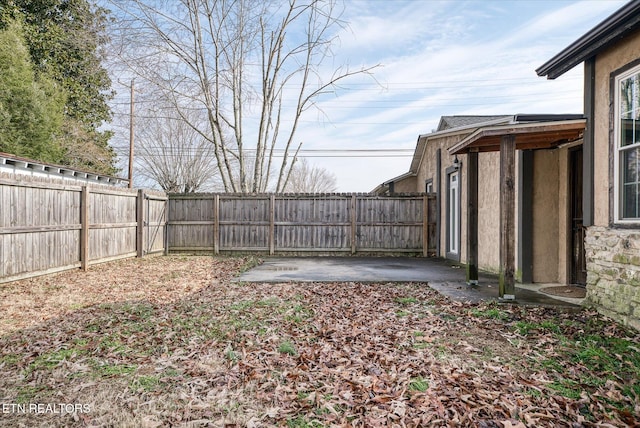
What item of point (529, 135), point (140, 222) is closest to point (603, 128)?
point (529, 135)

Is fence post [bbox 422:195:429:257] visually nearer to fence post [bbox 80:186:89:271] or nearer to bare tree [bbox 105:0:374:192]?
bare tree [bbox 105:0:374:192]

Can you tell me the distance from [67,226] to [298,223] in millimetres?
5969

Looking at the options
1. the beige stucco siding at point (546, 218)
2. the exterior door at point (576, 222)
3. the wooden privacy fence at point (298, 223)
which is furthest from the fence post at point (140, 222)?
the exterior door at point (576, 222)

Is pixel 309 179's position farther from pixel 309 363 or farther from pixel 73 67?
pixel 309 363

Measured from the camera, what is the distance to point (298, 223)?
38.3 ft

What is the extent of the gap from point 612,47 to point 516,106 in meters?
17.5

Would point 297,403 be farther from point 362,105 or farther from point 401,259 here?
point 362,105

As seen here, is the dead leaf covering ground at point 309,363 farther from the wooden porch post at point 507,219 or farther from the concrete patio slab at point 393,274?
the concrete patio slab at point 393,274

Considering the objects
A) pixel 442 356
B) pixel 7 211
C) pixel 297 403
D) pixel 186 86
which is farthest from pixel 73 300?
pixel 186 86

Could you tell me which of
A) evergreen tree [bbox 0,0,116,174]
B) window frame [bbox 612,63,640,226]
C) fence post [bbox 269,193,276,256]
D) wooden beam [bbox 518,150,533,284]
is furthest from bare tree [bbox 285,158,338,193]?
window frame [bbox 612,63,640,226]

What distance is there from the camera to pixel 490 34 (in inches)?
438

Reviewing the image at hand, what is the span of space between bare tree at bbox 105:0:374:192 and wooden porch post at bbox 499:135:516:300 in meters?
9.56

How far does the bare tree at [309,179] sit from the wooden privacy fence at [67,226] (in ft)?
79.4

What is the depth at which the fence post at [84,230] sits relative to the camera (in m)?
8.07
